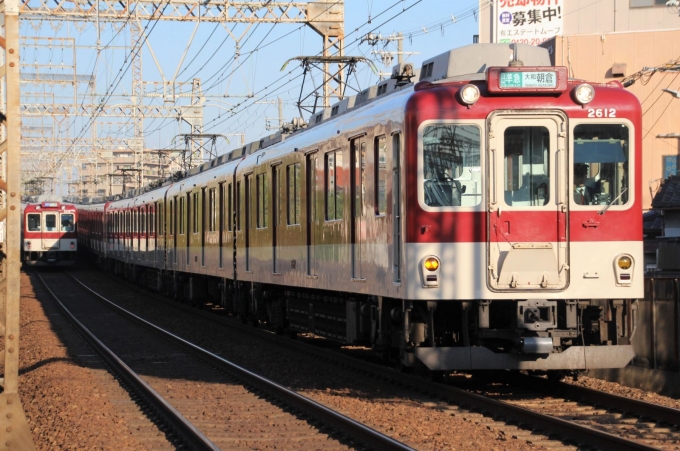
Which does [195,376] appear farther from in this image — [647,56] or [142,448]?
[647,56]

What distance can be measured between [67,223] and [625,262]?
39.6m

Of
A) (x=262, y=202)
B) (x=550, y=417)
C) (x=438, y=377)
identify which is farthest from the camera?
(x=262, y=202)

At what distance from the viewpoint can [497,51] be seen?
10.5m

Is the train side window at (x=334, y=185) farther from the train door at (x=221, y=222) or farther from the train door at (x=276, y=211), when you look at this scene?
the train door at (x=221, y=222)

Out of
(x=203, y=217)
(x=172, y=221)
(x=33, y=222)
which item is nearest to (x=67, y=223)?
(x=33, y=222)

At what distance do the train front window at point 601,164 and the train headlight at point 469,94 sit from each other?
1.00 metres

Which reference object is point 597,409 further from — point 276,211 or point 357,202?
point 276,211

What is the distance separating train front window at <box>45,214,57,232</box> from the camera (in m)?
46.0

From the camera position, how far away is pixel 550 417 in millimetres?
8133

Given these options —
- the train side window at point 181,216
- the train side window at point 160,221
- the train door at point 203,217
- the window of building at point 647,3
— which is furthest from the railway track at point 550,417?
the window of building at point 647,3

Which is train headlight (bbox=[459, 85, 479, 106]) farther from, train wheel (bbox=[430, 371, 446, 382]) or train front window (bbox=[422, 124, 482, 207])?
train wheel (bbox=[430, 371, 446, 382])

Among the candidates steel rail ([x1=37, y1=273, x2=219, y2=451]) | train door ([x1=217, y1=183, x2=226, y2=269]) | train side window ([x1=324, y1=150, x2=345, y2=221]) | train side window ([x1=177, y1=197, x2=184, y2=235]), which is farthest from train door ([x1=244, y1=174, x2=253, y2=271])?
train side window ([x1=177, y1=197, x2=184, y2=235])

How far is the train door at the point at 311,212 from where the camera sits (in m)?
13.3

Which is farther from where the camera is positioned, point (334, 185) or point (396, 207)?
point (334, 185)
